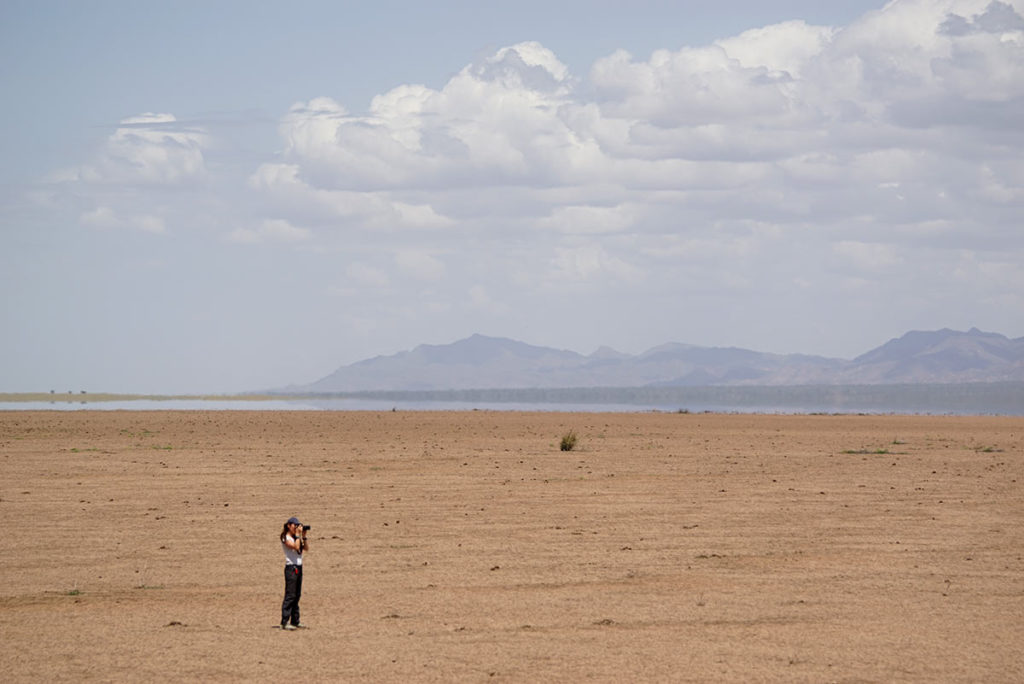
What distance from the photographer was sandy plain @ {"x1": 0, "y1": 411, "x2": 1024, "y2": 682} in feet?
44.2

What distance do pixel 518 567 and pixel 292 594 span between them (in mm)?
5278

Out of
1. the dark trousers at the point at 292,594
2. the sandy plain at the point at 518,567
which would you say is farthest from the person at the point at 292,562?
the sandy plain at the point at 518,567

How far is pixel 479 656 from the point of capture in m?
13.6

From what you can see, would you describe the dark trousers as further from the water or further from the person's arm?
the water

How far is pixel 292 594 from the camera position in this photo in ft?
48.3

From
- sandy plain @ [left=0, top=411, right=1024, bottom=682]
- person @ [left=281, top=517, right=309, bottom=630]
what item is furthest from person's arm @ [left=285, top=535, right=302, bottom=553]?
sandy plain @ [left=0, top=411, right=1024, bottom=682]

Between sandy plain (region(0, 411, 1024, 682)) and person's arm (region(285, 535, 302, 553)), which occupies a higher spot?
person's arm (region(285, 535, 302, 553))

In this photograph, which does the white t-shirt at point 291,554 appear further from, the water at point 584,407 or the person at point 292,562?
the water at point 584,407

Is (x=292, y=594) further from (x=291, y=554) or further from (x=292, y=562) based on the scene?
(x=291, y=554)

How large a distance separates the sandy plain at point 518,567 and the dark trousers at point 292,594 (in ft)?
1.28

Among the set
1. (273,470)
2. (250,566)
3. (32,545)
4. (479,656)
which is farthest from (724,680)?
(273,470)

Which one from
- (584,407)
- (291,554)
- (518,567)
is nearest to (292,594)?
(291,554)

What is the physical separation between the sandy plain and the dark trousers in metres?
0.39

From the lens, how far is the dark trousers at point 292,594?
1461 cm
